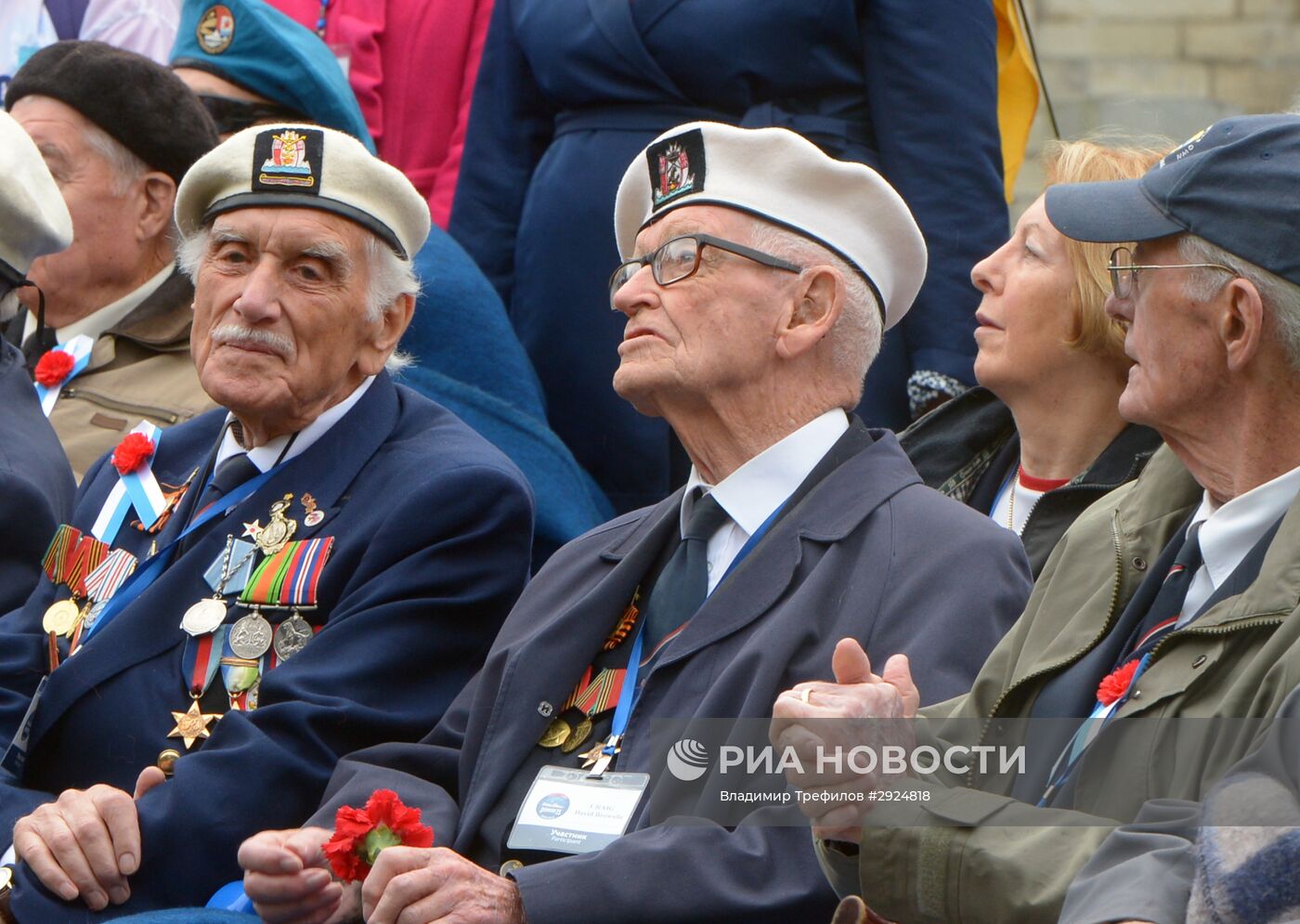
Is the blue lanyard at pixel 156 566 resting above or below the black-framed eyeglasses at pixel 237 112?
below

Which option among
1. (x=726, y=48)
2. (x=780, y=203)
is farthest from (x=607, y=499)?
(x=780, y=203)

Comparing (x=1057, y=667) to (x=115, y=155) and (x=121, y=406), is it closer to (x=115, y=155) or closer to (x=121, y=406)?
(x=121, y=406)

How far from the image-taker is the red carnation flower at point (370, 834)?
3.35 metres

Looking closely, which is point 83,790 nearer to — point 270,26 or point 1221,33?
point 270,26

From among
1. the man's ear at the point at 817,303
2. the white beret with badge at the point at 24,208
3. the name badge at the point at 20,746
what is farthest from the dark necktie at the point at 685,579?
the white beret with badge at the point at 24,208

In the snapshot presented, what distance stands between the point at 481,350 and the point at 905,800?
115 inches

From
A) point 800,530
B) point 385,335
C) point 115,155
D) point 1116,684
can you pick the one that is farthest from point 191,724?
point 115,155

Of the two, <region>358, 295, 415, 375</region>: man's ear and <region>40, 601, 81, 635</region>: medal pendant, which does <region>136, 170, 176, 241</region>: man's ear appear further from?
<region>40, 601, 81, 635</region>: medal pendant

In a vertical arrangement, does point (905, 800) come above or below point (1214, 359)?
below

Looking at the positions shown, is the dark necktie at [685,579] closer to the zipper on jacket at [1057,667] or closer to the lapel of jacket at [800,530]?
the lapel of jacket at [800,530]

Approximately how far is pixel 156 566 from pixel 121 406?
1.28 m

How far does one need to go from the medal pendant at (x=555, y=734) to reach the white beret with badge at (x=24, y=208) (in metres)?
2.28

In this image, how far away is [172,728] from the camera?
417 cm

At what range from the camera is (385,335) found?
4.69 m
